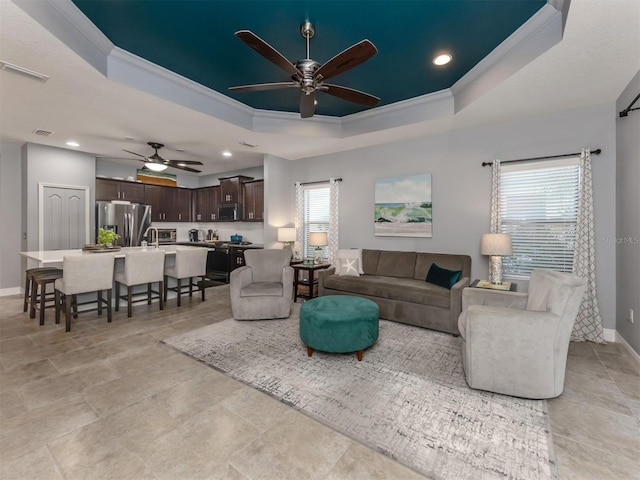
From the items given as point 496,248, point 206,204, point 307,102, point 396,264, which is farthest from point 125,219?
point 496,248

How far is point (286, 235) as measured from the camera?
558cm

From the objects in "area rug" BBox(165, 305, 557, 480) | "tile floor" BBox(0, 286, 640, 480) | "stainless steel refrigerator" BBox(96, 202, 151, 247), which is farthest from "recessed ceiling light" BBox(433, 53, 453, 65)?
"stainless steel refrigerator" BBox(96, 202, 151, 247)

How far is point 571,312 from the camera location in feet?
7.07

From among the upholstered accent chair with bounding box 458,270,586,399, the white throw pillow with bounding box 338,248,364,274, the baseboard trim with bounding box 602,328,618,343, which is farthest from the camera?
the white throw pillow with bounding box 338,248,364,274

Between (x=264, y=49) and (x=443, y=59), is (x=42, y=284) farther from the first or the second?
(x=443, y=59)

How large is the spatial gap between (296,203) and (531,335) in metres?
4.67

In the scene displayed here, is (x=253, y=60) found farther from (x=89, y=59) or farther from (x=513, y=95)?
(x=513, y=95)

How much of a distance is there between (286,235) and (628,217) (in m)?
4.57

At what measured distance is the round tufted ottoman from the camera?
9.05ft

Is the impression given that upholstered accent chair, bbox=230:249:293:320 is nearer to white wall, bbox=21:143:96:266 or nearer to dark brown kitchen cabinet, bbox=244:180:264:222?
dark brown kitchen cabinet, bbox=244:180:264:222

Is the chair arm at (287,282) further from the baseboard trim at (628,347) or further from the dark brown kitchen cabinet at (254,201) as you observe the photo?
the baseboard trim at (628,347)

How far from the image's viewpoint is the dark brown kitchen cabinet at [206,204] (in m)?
7.66

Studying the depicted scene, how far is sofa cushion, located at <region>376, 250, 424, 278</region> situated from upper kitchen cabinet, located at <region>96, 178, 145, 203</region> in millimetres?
5868

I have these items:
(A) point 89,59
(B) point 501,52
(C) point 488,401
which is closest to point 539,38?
(B) point 501,52
